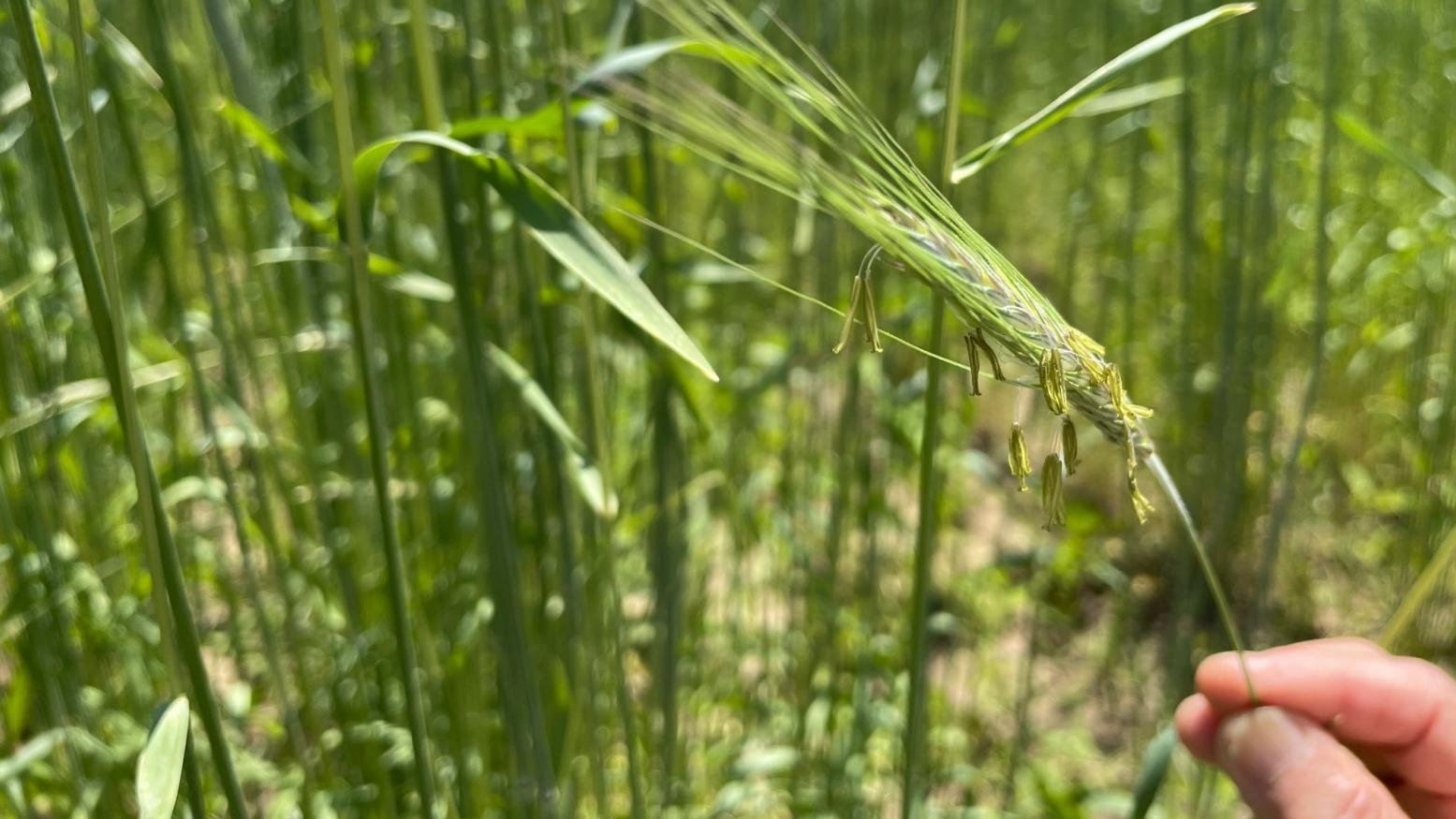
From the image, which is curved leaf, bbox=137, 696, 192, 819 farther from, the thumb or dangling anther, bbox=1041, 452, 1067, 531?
the thumb

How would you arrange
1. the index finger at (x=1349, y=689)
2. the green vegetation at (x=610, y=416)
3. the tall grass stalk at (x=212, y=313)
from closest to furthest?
1. the green vegetation at (x=610, y=416)
2. the index finger at (x=1349, y=689)
3. the tall grass stalk at (x=212, y=313)

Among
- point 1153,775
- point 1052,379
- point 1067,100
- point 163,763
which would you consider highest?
point 1067,100

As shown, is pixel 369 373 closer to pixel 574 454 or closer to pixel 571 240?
pixel 571 240

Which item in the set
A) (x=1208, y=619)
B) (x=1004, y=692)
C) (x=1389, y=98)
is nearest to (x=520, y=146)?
(x=1004, y=692)

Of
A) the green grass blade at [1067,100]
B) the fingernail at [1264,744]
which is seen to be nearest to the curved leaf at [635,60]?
the green grass blade at [1067,100]

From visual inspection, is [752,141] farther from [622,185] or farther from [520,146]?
[622,185]

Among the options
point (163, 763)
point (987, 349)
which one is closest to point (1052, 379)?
point (987, 349)

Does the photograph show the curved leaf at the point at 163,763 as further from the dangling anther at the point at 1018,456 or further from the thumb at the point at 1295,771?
the thumb at the point at 1295,771
